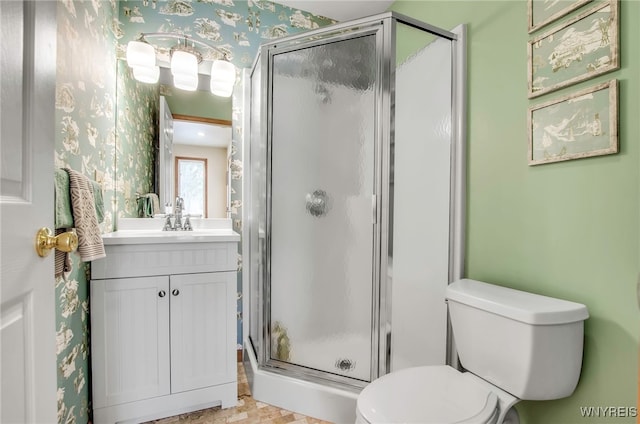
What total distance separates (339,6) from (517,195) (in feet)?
6.04

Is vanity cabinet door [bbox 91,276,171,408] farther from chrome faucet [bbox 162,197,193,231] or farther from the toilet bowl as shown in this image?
the toilet bowl

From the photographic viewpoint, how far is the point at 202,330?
4.92 feet

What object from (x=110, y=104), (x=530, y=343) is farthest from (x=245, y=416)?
(x=110, y=104)

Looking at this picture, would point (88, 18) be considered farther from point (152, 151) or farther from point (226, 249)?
point (226, 249)

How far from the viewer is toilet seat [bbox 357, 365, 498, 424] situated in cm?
88

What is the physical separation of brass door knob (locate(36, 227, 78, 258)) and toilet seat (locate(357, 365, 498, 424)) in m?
0.90

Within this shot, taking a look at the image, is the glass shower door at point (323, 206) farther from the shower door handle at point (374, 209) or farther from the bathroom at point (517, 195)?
the bathroom at point (517, 195)

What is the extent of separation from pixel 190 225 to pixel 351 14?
1971 millimetres

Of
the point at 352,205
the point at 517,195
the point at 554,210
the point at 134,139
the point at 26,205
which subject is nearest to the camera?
the point at 26,205

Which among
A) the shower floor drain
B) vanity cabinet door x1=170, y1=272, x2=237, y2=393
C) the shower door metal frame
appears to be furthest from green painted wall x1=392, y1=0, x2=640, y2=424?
vanity cabinet door x1=170, y1=272, x2=237, y2=393

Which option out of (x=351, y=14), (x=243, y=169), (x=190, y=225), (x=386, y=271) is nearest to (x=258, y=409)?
(x=386, y=271)

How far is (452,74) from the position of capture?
1.52 metres

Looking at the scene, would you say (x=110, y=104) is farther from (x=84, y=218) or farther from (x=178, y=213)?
(x=84, y=218)

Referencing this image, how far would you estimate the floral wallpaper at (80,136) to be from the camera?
1.10 m
